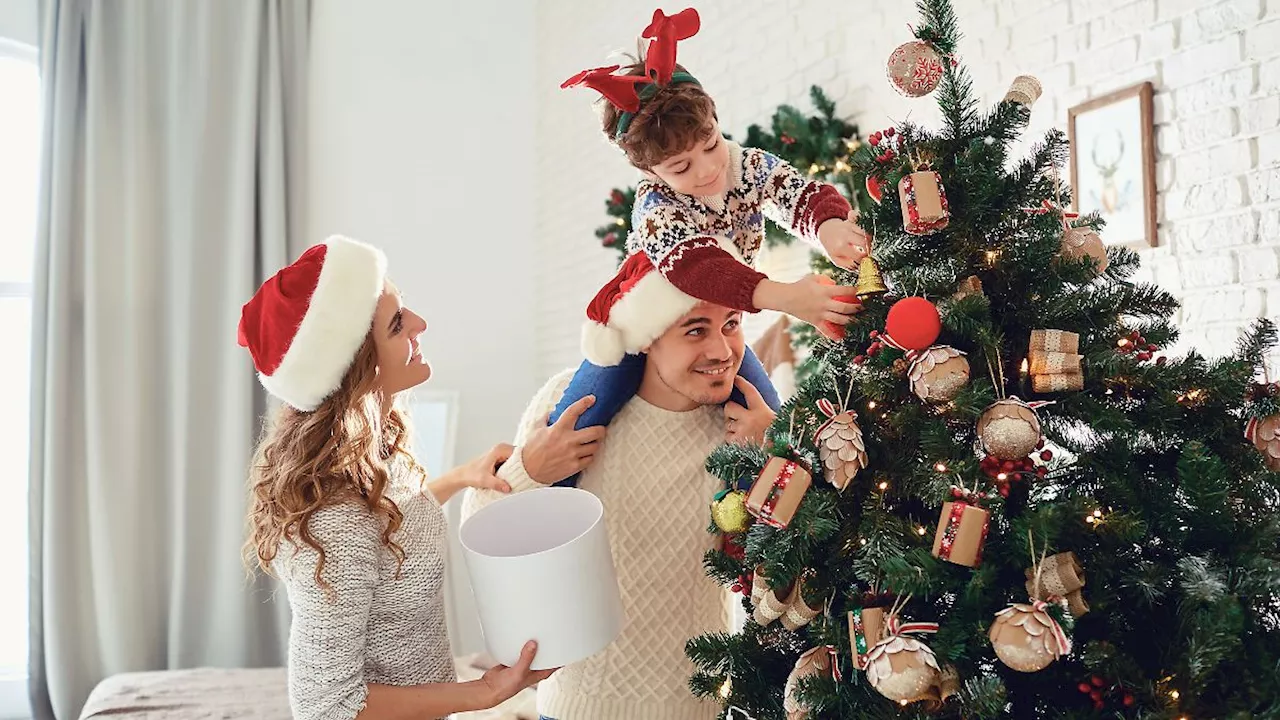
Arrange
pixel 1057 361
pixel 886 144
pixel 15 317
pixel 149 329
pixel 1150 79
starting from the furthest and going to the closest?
1. pixel 15 317
2. pixel 149 329
3. pixel 1150 79
4. pixel 886 144
5. pixel 1057 361

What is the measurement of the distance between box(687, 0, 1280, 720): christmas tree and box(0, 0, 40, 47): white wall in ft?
12.3

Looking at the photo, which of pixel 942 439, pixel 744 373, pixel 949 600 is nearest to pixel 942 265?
pixel 942 439

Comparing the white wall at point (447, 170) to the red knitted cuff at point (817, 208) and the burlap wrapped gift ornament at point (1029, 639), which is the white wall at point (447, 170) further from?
the burlap wrapped gift ornament at point (1029, 639)

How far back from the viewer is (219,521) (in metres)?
3.69

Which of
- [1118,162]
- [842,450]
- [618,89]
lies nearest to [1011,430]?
[842,450]

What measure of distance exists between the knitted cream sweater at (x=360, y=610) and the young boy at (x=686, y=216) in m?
0.31

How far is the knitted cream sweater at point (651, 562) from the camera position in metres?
1.40

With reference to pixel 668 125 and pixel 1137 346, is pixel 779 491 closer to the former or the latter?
pixel 1137 346

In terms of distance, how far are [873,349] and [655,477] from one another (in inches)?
21.0

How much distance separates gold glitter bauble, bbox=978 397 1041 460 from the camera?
880mm

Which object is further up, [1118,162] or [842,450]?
[1118,162]

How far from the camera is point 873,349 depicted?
99 cm

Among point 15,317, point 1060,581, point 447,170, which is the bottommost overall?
point 1060,581

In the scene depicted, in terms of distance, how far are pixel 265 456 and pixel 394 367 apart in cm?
22
